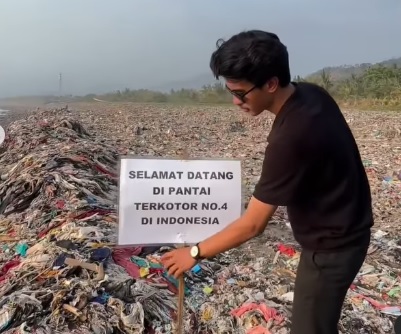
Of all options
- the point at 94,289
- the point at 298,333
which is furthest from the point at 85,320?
the point at 298,333

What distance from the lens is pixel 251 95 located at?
194 centimetres

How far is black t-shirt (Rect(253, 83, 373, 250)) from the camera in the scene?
1.84 m

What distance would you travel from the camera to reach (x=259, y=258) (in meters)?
4.61

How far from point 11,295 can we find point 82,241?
3.36 ft

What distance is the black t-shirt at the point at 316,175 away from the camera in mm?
1844

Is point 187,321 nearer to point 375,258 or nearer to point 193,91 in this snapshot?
point 375,258

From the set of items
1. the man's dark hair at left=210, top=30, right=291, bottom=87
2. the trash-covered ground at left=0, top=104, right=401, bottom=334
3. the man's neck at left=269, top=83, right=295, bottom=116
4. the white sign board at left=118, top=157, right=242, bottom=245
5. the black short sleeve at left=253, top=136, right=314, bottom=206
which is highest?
the man's dark hair at left=210, top=30, right=291, bottom=87

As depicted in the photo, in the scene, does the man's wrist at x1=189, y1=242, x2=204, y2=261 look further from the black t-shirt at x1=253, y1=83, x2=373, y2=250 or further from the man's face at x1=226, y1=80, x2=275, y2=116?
the man's face at x1=226, y1=80, x2=275, y2=116

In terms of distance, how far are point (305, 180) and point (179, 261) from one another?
0.66 m

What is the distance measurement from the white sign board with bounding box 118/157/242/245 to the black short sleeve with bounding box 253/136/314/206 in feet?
2.32

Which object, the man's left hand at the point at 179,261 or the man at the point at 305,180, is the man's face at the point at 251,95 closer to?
the man at the point at 305,180

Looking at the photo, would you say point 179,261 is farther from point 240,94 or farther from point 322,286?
point 240,94

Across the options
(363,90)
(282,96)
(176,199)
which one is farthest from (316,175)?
(363,90)

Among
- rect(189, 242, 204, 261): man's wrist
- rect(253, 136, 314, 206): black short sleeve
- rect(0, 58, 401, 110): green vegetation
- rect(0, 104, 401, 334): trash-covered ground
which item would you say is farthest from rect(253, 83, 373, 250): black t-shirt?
rect(0, 58, 401, 110): green vegetation
